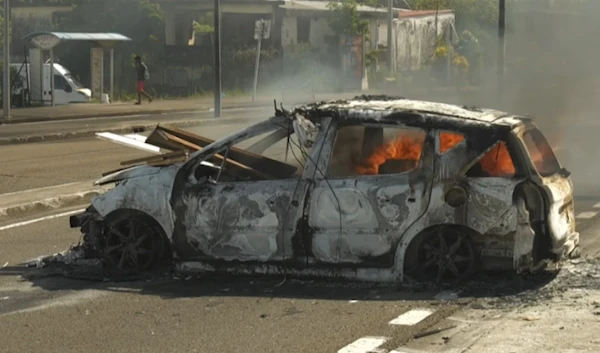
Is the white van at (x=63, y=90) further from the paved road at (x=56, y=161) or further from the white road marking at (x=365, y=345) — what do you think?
the white road marking at (x=365, y=345)

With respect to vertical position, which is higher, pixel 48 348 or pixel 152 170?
pixel 152 170

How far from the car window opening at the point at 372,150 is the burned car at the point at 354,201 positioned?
0.01m

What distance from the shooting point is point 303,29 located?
A: 181 feet

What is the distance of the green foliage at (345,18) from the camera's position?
178 ft

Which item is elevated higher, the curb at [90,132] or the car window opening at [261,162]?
the car window opening at [261,162]

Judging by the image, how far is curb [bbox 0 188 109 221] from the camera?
1354 centimetres

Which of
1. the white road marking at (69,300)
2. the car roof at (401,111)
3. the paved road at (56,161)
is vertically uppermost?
the car roof at (401,111)

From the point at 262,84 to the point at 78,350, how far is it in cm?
4282

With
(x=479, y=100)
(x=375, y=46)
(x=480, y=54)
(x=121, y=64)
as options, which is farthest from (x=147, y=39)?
(x=479, y=100)

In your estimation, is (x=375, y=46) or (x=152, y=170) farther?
(x=375, y=46)

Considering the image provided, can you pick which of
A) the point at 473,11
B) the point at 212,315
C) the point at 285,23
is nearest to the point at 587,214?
the point at 212,315

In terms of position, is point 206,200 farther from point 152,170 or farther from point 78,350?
point 78,350

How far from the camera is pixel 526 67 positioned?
96.3 feet

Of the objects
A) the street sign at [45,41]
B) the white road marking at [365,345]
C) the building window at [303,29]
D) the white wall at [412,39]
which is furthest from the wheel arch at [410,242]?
the white wall at [412,39]
